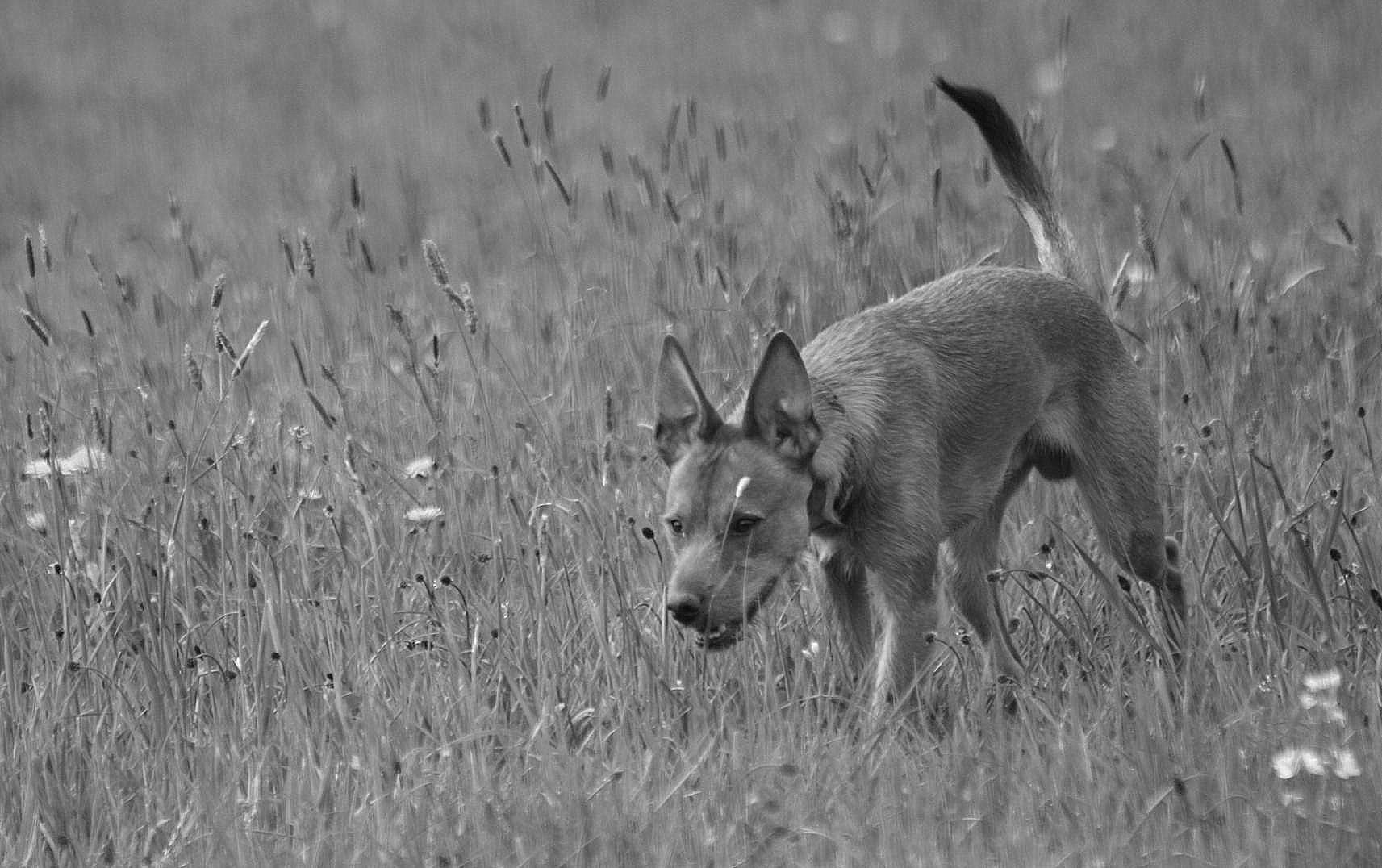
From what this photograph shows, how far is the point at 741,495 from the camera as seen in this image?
3.89 metres

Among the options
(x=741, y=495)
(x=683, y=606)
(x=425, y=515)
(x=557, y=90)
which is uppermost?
(x=741, y=495)

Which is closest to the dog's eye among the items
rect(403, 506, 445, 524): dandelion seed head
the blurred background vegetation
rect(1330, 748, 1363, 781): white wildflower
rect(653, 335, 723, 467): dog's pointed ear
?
rect(653, 335, 723, 467): dog's pointed ear

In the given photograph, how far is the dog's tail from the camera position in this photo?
16.6ft

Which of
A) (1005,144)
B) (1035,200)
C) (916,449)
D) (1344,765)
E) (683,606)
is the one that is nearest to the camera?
(1344,765)

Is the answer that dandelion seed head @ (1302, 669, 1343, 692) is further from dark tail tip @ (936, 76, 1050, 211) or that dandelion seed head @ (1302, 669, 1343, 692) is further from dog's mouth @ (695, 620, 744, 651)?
dark tail tip @ (936, 76, 1050, 211)

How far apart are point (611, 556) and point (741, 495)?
726mm

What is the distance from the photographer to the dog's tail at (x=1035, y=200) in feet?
16.6

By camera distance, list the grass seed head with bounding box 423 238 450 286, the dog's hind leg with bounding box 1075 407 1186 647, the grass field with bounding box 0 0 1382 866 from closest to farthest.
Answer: the grass field with bounding box 0 0 1382 866 < the grass seed head with bounding box 423 238 450 286 < the dog's hind leg with bounding box 1075 407 1186 647

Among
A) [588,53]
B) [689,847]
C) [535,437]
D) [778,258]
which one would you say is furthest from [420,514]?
[588,53]

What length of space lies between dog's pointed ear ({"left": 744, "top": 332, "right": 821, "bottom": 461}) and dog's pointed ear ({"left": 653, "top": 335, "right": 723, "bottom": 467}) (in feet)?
0.37

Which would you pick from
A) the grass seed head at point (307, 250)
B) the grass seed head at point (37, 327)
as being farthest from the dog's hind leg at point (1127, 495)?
the grass seed head at point (37, 327)

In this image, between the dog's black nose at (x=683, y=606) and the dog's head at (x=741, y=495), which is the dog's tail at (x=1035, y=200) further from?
the dog's black nose at (x=683, y=606)

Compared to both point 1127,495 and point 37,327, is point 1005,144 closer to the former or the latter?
point 1127,495

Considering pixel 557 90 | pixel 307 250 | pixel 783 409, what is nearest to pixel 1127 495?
pixel 783 409
